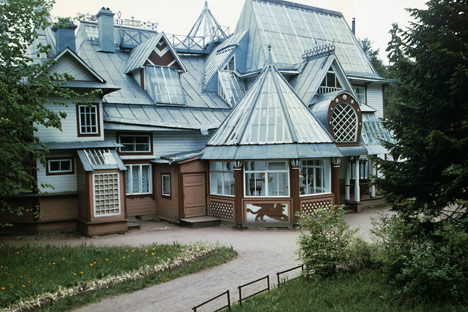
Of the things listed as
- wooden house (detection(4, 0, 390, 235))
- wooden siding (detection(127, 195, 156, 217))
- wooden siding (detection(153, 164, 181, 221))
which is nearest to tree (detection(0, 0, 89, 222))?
wooden house (detection(4, 0, 390, 235))

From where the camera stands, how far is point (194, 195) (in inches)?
779

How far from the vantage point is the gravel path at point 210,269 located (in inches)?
374

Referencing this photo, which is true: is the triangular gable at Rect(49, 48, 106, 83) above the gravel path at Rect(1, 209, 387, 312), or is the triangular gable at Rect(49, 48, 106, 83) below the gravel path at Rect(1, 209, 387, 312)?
above

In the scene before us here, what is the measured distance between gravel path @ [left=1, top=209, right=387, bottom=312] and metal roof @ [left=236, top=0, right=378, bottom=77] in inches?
480

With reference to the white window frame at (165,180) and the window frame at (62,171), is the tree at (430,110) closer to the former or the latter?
the white window frame at (165,180)

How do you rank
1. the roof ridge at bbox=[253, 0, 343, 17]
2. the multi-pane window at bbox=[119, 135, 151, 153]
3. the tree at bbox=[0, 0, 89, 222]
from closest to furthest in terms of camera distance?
the tree at bbox=[0, 0, 89, 222] → the multi-pane window at bbox=[119, 135, 151, 153] → the roof ridge at bbox=[253, 0, 343, 17]

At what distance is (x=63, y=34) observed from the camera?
19797mm

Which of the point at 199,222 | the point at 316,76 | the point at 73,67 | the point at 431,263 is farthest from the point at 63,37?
the point at 431,263

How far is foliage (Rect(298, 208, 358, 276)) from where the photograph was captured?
33.7ft

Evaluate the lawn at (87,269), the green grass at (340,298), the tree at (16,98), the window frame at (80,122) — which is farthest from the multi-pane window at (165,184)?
the green grass at (340,298)

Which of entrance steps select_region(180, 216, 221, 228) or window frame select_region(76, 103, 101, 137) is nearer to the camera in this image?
window frame select_region(76, 103, 101, 137)

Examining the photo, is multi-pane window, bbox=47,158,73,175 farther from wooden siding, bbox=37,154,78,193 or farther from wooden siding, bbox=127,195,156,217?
wooden siding, bbox=127,195,156,217

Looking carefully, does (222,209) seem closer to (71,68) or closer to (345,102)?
(345,102)

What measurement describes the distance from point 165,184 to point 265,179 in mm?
5834
